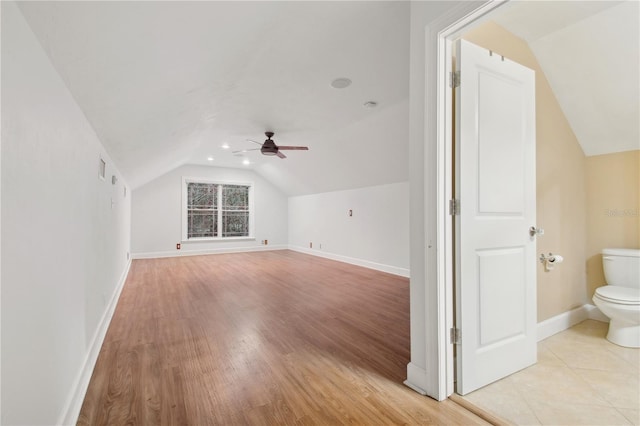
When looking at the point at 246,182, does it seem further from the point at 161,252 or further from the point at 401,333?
the point at 401,333

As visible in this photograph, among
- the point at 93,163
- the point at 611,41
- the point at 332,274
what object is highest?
the point at 611,41

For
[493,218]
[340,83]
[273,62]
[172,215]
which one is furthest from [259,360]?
[172,215]

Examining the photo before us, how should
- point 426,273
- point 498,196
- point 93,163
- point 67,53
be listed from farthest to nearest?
point 93,163, point 498,196, point 426,273, point 67,53

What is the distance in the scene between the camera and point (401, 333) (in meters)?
2.40

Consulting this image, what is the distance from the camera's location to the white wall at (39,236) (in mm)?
813

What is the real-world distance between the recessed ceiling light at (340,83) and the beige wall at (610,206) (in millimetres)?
2517

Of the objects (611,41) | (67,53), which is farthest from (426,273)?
(611,41)

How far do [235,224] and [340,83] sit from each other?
241 inches

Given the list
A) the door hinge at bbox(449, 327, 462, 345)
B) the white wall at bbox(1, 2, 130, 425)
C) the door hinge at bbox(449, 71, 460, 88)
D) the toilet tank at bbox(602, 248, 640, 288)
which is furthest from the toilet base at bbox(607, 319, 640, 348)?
the white wall at bbox(1, 2, 130, 425)

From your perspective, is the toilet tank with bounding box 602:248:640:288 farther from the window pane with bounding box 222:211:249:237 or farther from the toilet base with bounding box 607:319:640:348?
the window pane with bounding box 222:211:249:237

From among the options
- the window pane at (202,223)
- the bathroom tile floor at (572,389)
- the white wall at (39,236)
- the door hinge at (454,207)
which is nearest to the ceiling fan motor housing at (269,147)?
→ the white wall at (39,236)

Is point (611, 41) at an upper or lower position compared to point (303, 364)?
upper

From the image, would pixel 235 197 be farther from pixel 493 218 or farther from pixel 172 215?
pixel 493 218

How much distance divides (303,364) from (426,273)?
1.07m
